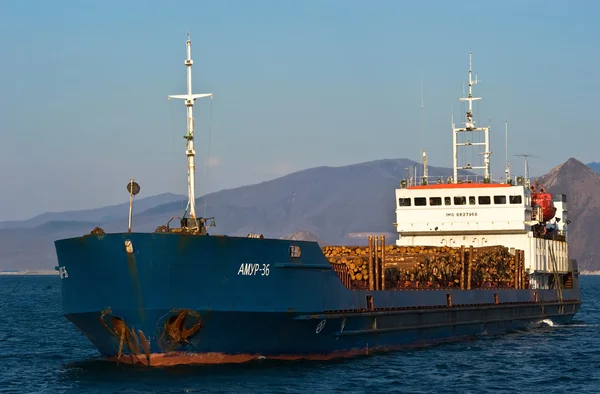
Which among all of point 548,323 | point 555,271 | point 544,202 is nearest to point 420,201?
point 544,202

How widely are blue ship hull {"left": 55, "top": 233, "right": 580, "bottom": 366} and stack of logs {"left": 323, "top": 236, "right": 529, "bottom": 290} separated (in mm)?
2314

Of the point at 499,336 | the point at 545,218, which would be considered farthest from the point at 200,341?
the point at 545,218

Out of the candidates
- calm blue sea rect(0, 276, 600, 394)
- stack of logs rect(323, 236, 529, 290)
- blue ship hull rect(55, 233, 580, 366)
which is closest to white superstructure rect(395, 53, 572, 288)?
stack of logs rect(323, 236, 529, 290)

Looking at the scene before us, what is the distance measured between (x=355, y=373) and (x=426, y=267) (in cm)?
858

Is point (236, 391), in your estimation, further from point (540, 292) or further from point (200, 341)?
point (540, 292)

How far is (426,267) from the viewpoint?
110ft

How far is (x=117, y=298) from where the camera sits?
2430cm

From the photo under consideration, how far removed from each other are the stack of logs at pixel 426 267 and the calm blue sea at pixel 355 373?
7.09ft

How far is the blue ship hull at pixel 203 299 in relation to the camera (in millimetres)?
24000

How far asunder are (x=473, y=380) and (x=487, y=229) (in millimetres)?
15343

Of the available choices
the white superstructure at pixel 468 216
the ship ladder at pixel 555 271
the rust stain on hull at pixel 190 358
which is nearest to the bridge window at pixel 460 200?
the white superstructure at pixel 468 216

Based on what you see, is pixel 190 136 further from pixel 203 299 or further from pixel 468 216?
pixel 468 216

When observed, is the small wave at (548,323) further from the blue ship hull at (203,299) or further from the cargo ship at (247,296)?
the blue ship hull at (203,299)

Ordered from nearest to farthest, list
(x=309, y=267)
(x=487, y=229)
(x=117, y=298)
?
(x=117, y=298) < (x=309, y=267) < (x=487, y=229)
